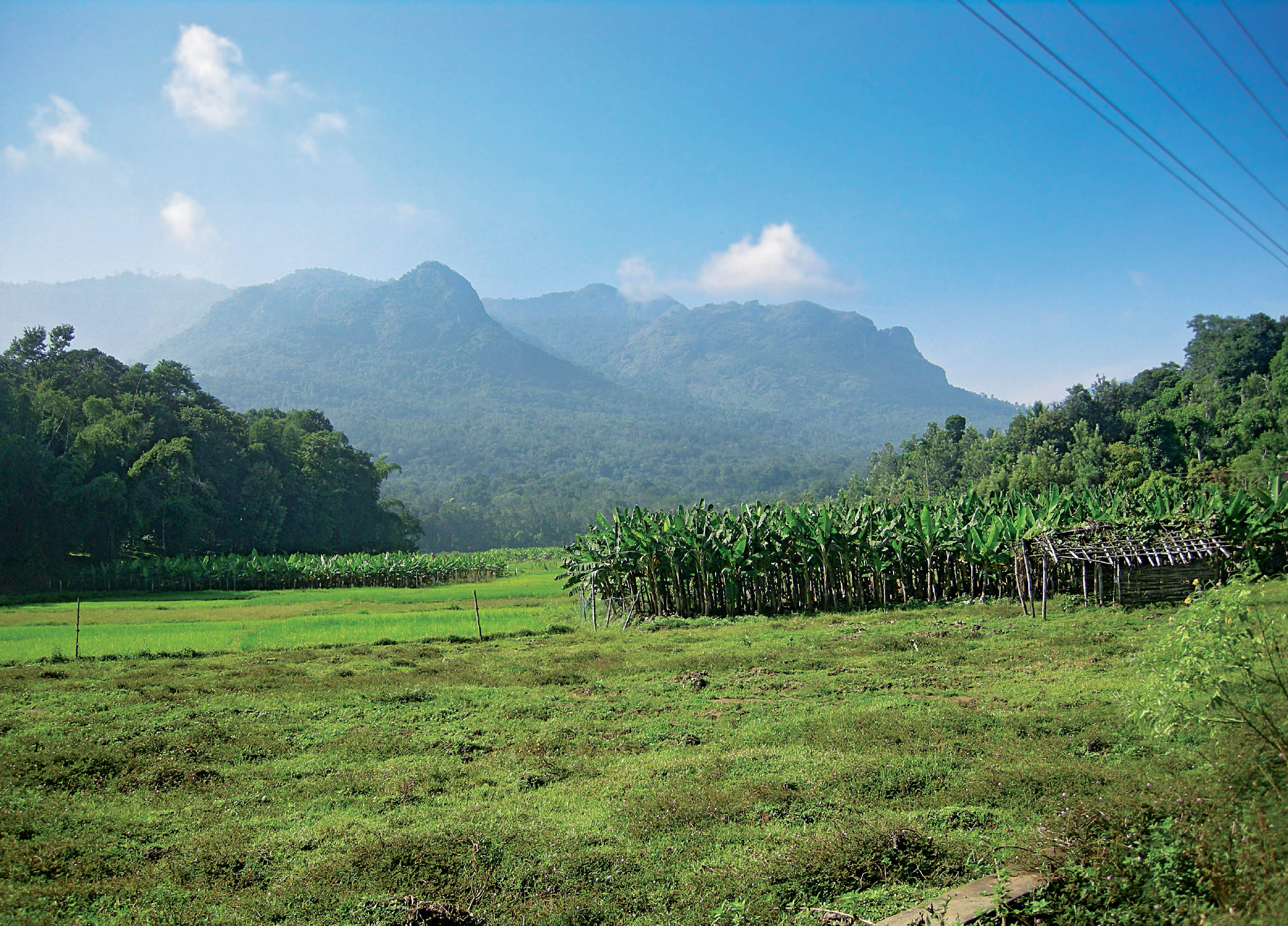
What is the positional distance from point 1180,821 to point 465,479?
163m

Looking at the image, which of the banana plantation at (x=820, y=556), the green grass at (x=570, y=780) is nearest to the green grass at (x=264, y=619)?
the banana plantation at (x=820, y=556)

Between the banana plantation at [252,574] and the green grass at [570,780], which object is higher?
the green grass at [570,780]

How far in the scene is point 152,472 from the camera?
2196 inches

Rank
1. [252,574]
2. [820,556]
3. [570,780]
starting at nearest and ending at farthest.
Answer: [570,780] → [820,556] → [252,574]

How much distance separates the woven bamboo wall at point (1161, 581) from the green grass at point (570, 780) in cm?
335

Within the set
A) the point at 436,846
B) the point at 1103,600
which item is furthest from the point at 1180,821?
the point at 1103,600

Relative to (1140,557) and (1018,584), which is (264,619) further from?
(1140,557)

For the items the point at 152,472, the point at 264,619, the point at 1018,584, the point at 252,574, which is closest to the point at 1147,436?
the point at 1018,584

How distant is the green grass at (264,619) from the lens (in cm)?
2088

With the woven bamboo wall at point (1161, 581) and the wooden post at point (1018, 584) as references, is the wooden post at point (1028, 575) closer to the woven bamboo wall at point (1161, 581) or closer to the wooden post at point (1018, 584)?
the wooden post at point (1018, 584)

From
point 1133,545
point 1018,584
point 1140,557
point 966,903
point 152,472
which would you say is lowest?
point 966,903

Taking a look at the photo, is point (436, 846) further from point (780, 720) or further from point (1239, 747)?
point (1239, 747)

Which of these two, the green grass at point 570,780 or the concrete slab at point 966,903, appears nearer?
the concrete slab at point 966,903

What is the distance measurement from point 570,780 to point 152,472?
197 feet
